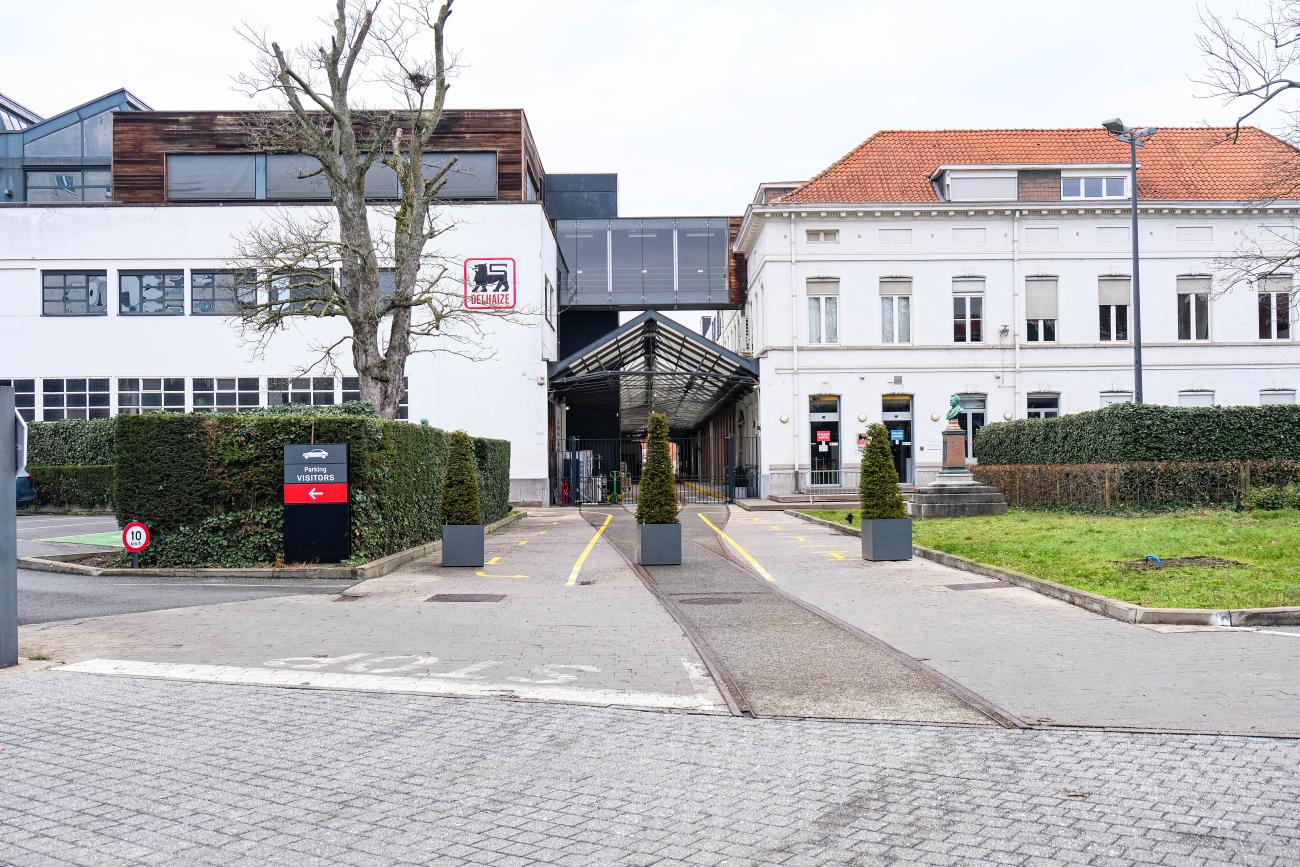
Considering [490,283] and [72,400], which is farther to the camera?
[490,283]

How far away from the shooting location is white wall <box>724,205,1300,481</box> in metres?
37.9

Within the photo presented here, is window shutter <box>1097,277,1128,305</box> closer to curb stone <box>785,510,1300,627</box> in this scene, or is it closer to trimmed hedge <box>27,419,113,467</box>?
curb stone <box>785,510,1300,627</box>

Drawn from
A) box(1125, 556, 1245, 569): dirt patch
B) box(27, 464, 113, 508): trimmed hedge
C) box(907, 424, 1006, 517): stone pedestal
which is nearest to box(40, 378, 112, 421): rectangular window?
box(27, 464, 113, 508): trimmed hedge

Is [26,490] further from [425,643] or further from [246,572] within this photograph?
[425,643]

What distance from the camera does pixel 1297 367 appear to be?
124ft

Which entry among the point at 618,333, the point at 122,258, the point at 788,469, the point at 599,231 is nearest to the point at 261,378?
the point at 122,258

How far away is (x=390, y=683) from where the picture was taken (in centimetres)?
787

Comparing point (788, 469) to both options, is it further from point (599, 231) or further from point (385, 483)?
point (385, 483)

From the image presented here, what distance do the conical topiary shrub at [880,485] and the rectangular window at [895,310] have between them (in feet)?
72.4

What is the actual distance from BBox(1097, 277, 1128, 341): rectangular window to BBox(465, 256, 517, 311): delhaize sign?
69.4 feet

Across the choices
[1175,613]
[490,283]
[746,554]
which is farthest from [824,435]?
[1175,613]

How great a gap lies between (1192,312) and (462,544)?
1254 inches

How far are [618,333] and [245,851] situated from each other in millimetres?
29495

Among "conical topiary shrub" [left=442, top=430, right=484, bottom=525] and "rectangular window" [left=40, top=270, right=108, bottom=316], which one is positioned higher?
"rectangular window" [left=40, top=270, right=108, bottom=316]
